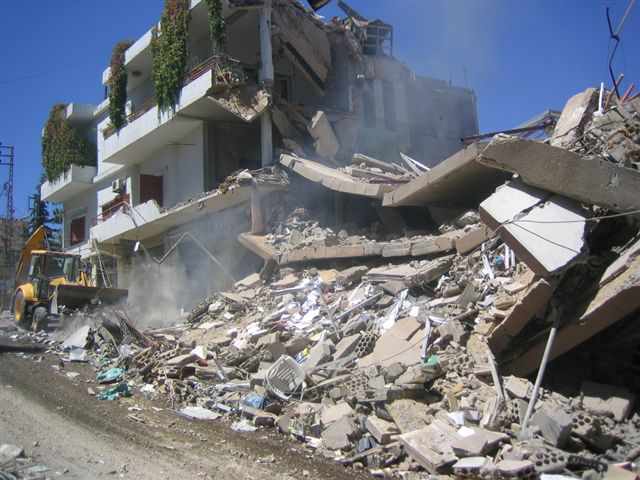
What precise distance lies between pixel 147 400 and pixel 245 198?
26.2 feet

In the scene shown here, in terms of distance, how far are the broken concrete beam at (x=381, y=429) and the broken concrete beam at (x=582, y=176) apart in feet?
10.1

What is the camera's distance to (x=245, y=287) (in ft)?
41.9

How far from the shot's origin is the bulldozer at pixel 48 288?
1402 centimetres

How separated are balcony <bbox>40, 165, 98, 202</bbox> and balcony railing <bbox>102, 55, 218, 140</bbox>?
4440mm

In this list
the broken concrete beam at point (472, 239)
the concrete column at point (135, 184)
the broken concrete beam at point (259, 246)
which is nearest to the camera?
the broken concrete beam at point (472, 239)

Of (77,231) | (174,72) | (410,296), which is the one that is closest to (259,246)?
(410,296)

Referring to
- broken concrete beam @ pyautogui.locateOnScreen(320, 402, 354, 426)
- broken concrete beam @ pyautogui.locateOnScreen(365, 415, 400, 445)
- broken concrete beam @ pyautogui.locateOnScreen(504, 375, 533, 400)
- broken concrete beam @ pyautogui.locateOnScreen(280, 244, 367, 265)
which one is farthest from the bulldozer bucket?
broken concrete beam @ pyautogui.locateOnScreen(504, 375, 533, 400)

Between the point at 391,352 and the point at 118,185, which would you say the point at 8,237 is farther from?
the point at 391,352

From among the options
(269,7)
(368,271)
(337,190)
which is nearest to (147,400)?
(368,271)

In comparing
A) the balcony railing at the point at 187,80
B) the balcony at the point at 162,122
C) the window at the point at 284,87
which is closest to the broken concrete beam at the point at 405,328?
the balcony at the point at 162,122

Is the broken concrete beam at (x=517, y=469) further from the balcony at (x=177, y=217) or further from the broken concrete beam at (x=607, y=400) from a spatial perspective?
the balcony at (x=177, y=217)

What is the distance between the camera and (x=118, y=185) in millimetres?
23578

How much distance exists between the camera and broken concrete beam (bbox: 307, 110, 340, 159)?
1561cm

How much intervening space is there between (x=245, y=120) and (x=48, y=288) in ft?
23.5
